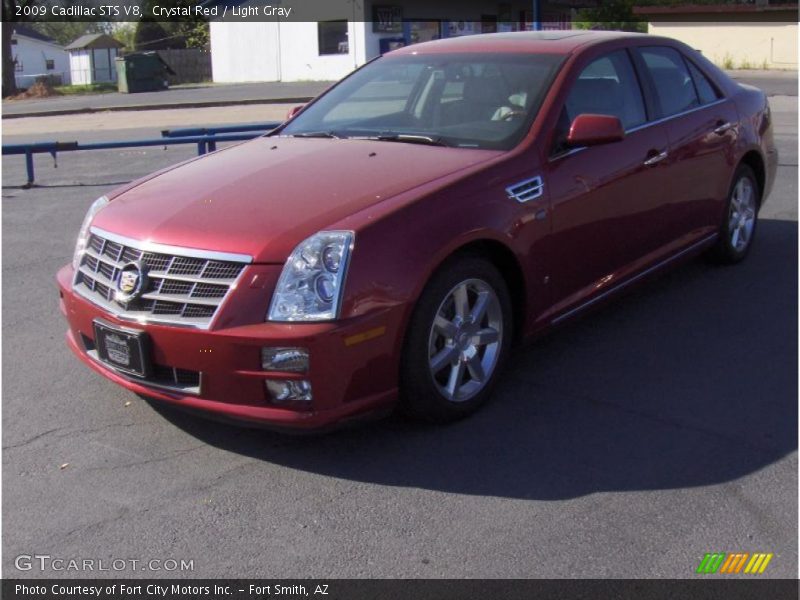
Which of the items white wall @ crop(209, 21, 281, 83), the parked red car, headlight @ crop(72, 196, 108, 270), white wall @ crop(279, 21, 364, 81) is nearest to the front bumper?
the parked red car

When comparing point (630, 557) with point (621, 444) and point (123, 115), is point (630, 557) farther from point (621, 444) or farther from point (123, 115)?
point (123, 115)

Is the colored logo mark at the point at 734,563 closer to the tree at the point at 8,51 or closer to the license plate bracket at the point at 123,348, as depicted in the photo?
the license plate bracket at the point at 123,348

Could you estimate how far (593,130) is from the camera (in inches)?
190

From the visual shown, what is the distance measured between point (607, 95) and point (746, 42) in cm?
3421

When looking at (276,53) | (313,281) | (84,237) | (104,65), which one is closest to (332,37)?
(276,53)

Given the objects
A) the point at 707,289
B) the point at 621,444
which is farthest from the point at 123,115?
the point at 621,444

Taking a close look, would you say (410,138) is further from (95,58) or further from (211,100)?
(95,58)

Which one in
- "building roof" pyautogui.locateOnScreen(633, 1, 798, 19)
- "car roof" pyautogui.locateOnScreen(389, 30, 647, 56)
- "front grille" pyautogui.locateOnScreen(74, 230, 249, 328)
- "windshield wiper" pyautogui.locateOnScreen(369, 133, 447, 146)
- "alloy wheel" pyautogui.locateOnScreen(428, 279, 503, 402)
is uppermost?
"building roof" pyautogui.locateOnScreen(633, 1, 798, 19)

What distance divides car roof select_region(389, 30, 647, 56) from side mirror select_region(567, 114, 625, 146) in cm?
67

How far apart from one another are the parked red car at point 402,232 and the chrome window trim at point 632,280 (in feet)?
0.05

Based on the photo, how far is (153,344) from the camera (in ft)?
13.1

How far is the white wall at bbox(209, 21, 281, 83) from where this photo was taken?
1580 inches

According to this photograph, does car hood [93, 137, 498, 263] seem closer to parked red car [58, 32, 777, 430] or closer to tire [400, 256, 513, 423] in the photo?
parked red car [58, 32, 777, 430]
